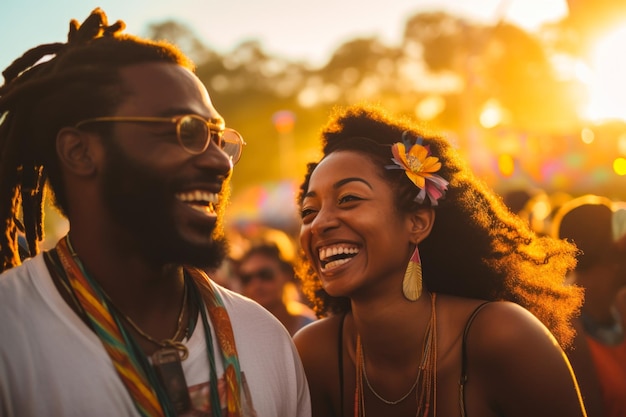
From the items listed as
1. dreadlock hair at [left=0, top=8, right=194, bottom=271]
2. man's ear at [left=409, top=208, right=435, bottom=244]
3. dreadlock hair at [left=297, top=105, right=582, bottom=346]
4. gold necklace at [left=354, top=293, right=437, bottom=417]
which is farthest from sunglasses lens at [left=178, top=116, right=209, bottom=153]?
gold necklace at [left=354, top=293, right=437, bottom=417]

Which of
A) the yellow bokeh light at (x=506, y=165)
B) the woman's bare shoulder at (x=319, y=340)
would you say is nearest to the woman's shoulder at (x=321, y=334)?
the woman's bare shoulder at (x=319, y=340)

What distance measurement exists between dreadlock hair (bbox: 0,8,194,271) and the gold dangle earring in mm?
1409

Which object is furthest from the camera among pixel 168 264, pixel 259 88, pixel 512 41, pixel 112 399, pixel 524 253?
Answer: pixel 259 88

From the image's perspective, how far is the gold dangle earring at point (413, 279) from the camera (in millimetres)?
3552

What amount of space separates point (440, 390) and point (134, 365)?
1580mm

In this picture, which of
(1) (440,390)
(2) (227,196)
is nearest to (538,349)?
(1) (440,390)

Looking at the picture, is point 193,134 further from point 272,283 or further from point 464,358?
point 272,283

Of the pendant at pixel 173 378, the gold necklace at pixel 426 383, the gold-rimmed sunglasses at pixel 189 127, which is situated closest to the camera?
the pendant at pixel 173 378

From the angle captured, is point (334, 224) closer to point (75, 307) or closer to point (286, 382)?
point (286, 382)

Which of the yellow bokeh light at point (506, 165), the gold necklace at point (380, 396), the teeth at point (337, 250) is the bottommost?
the gold necklace at point (380, 396)

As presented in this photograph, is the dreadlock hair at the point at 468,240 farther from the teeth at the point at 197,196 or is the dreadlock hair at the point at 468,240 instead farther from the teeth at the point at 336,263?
the teeth at the point at 197,196

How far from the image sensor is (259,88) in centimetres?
5241

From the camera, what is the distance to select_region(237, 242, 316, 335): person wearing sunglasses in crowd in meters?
6.18

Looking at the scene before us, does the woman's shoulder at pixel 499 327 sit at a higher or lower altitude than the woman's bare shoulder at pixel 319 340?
higher
